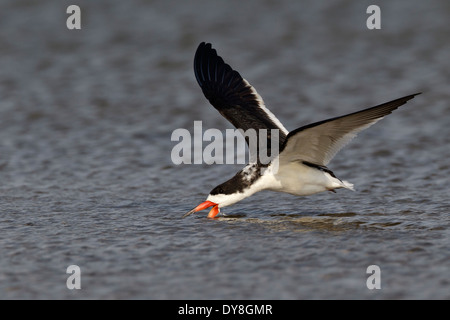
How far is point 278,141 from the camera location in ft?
22.9

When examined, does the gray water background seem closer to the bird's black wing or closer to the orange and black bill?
the orange and black bill

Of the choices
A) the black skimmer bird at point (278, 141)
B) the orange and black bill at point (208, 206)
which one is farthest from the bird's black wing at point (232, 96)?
the orange and black bill at point (208, 206)

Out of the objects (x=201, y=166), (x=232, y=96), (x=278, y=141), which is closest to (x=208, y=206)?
(x=278, y=141)

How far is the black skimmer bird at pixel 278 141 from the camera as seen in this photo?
583cm

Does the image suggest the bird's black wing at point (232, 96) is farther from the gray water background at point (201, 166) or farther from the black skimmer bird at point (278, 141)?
the gray water background at point (201, 166)

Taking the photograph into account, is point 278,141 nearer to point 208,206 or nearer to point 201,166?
point 208,206

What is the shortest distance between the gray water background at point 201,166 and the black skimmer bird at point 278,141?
29 centimetres

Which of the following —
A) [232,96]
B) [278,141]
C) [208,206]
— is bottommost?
[208,206]

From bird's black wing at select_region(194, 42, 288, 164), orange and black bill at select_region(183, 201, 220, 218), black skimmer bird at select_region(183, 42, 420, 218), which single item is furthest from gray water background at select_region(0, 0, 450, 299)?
bird's black wing at select_region(194, 42, 288, 164)

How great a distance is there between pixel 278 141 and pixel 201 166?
1765mm

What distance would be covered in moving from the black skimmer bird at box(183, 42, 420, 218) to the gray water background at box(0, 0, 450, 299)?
29 cm

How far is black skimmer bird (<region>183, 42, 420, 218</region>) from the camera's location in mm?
5832
